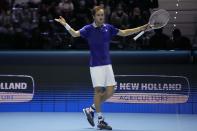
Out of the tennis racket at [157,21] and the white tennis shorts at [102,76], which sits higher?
the tennis racket at [157,21]

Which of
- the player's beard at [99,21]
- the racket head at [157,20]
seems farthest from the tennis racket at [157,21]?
the player's beard at [99,21]

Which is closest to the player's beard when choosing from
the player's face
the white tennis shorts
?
the player's face

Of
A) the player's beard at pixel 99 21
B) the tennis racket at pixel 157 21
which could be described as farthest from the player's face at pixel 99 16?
the tennis racket at pixel 157 21

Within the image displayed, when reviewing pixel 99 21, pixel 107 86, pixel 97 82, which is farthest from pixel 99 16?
pixel 107 86

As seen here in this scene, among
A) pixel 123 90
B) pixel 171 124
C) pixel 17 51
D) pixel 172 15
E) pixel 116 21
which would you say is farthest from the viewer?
pixel 172 15

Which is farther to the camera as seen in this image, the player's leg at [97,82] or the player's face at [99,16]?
the player's leg at [97,82]

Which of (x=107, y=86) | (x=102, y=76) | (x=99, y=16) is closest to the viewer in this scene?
(x=99, y=16)

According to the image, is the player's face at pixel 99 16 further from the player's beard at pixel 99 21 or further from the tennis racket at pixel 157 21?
the tennis racket at pixel 157 21

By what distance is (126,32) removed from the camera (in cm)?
930

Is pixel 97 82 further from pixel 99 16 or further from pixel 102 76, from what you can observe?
pixel 99 16

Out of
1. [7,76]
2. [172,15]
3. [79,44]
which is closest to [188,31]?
[172,15]

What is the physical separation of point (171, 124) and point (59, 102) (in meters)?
2.88

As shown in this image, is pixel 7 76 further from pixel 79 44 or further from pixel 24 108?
pixel 79 44

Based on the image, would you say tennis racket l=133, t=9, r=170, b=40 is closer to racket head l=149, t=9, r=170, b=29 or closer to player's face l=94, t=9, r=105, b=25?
racket head l=149, t=9, r=170, b=29
